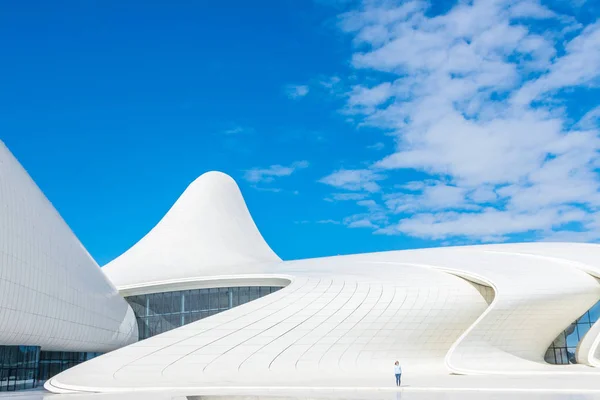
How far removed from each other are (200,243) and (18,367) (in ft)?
59.2

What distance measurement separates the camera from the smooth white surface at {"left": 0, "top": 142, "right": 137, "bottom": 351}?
17.5 metres

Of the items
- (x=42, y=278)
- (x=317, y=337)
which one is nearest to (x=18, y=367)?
(x=42, y=278)

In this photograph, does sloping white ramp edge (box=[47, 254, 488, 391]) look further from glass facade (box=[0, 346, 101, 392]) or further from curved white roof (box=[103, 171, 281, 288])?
curved white roof (box=[103, 171, 281, 288])

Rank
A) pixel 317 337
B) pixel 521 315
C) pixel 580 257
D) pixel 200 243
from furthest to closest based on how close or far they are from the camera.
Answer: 1. pixel 200 243
2. pixel 580 257
3. pixel 521 315
4. pixel 317 337

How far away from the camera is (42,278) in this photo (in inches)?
765

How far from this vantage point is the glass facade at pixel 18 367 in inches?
785

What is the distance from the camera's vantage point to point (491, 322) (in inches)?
982

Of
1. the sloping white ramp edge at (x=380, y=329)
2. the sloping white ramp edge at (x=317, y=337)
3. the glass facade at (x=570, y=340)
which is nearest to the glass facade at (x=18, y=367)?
the sloping white ramp edge at (x=317, y=337)

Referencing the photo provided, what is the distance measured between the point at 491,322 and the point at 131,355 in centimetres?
1535

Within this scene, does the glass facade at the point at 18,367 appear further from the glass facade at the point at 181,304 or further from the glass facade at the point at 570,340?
the glass facade at the point at 570,340

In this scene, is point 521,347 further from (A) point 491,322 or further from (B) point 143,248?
(B) point 143,248

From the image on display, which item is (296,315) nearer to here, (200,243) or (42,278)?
(42,278)

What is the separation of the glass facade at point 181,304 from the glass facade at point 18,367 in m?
10.2

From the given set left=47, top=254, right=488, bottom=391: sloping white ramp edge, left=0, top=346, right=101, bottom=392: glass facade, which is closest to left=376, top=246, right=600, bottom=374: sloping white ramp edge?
left=47, top=254, right=488, bottom=391: sloping white ramp edge
